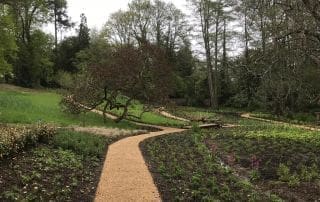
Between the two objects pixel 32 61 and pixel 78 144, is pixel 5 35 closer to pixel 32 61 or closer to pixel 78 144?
pixel 32 61

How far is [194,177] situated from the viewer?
41.0 ft

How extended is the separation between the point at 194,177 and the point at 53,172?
3.54 meters

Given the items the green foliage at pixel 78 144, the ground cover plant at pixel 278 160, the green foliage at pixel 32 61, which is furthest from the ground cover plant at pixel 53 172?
the green foliage at pixel 32 61

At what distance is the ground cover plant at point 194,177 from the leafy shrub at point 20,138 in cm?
357

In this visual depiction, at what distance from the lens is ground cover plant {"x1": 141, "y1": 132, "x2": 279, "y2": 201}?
35.8ft

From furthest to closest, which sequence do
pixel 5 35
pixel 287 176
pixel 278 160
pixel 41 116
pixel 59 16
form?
pixel 59 16
pixel 5 35
pixel 41 116
pixel 278 160
pixel 287 176

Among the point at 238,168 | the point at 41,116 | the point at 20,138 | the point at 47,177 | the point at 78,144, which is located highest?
the point at 20,138

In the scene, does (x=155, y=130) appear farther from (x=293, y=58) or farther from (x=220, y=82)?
(x=220, y=82)

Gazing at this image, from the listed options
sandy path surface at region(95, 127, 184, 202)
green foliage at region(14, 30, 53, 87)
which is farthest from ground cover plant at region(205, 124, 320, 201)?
green foliage at region(14, 30, 53, 87)

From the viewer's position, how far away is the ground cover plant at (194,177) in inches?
429

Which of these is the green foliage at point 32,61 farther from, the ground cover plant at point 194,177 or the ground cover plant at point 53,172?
the ground cover plant at point 53,172

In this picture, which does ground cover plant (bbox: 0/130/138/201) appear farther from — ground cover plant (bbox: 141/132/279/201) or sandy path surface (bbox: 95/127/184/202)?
ground cover plant (bbox: 141/132/279/201)

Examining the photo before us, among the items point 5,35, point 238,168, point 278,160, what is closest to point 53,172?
point 238,168

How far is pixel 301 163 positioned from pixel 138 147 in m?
6.97
